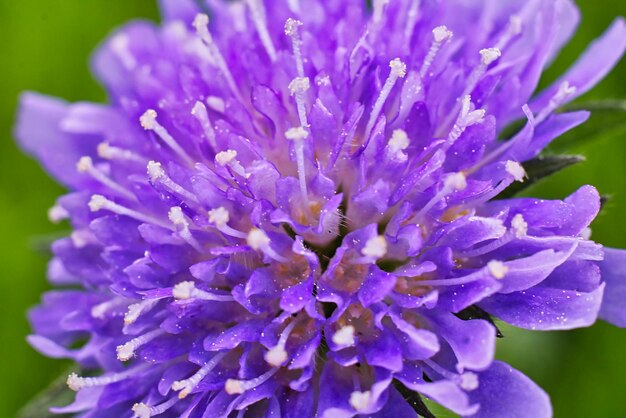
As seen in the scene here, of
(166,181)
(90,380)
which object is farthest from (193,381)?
(166,181)

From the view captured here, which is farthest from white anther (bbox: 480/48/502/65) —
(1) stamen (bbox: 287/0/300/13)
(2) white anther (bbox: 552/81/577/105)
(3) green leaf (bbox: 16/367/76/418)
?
(3) green leaf (bbox: 16/367/76/418)

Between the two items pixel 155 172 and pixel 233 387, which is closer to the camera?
pixel 233 387

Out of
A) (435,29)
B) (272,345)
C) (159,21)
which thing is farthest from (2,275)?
(435,29)

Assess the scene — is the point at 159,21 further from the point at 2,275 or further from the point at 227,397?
the point at 227,397

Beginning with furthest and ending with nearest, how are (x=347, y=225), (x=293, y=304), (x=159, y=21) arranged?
(x=159, y=21), (x=347, y=225), (x=293, y=304)

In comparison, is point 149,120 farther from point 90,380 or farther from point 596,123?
point 596,123

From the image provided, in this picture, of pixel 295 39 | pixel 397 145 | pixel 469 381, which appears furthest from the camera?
pixel 295 39

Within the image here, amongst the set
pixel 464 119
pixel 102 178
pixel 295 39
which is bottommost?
pixel 102 178
